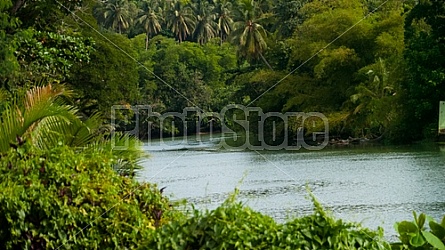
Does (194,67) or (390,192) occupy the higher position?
(194,67)

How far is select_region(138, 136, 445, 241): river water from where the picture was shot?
1477cm

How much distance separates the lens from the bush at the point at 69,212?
15.2 ft

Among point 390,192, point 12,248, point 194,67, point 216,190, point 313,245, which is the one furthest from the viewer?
point 194,67

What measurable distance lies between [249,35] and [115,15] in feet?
90.4

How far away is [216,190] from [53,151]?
572 inches

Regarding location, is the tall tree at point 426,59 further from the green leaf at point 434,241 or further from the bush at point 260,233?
the bush at point 260,233

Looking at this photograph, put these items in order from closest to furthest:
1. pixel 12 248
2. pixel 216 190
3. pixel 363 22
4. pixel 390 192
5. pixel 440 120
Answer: pixel 12 248, pixel 390 192, pixel 216 190, pixel 440 120, pixel 363 22

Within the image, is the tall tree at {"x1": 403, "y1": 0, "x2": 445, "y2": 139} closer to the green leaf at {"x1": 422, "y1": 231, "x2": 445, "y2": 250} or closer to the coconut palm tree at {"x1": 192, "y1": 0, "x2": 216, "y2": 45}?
the green leaf at {"x1": 422, "y1": 231, "x2": 445, "y2": 250}

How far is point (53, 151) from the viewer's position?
506 centimetres

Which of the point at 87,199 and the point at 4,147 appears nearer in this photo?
the point at 87,199

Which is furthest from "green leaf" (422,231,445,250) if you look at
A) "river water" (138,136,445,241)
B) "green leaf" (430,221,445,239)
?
"river water" (138,136,445,241)

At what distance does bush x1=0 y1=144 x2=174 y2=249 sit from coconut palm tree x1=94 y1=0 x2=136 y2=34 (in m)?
70.2

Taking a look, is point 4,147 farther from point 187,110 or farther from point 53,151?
point 187,110

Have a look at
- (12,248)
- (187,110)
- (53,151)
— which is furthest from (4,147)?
(187,110)
